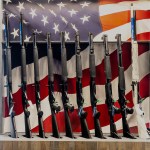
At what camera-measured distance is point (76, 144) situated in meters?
4.34

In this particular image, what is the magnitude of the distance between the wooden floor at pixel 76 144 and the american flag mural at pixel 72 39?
0.48 m

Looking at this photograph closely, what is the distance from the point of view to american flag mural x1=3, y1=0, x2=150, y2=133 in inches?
191

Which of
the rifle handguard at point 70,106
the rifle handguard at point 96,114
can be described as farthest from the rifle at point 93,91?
the rifle handguard at point 70,106

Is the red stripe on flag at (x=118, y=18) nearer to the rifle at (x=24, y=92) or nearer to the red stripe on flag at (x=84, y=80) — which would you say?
the red stripe on flag at (x=84, y=80)

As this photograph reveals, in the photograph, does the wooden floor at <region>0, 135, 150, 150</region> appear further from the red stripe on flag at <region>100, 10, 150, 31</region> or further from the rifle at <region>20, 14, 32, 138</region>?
the red stripe on flag at <region>100, 10, 150, 31</region>

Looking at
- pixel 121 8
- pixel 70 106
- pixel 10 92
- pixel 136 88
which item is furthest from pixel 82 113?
pixel 121 8

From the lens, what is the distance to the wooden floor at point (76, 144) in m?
4.32

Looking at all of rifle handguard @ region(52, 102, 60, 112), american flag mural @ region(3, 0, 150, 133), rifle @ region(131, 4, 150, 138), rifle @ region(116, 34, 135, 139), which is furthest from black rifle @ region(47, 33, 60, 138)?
rifle @ region(131, 4, 150, 138)

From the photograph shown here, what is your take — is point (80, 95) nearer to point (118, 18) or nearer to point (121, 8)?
point (118, 18)

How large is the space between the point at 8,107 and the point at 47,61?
74cm

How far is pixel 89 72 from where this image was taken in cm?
483

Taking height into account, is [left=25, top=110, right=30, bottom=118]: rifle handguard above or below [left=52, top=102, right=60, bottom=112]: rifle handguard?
below

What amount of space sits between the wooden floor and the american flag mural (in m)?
0.48

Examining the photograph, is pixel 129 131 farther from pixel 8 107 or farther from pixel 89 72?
pixel 8 107
